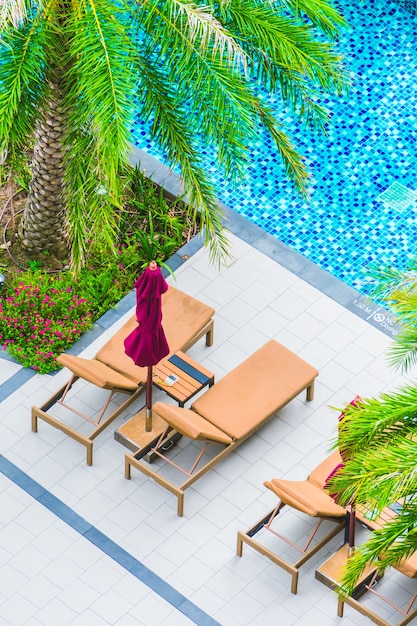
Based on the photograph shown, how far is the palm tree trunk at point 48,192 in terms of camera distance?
14250mm

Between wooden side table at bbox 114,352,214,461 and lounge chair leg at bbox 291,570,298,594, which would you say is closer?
lounge chair leg at bbox 291,570,298,594

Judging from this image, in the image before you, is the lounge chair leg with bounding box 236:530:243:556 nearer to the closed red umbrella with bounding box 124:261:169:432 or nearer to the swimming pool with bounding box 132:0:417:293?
the closed red umbrella with bounding box 124:261:169:432

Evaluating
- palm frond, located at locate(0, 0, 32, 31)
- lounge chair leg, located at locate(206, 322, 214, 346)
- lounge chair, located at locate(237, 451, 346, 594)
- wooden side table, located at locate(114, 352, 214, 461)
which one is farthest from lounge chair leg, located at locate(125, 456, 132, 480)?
palm frond, located at locate(0, 0, 32, 31)

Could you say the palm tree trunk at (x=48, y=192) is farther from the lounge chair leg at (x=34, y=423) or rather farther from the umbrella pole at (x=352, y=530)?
the umbrella pole at (x=352, y=530)

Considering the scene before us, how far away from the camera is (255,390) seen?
45.9 ft

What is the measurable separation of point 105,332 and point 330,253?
2895mm

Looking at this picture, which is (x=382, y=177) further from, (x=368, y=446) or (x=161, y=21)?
(x=368, y=446)

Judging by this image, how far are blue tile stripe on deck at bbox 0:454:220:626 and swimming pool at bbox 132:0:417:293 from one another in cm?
436

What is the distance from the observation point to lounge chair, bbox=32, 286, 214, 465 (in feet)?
44.9

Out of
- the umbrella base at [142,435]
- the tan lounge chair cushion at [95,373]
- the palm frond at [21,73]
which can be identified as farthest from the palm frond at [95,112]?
the umbrella base at [142,435]

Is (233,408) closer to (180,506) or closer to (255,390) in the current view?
(255,390)

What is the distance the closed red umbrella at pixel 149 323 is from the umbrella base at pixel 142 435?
31.1 inches

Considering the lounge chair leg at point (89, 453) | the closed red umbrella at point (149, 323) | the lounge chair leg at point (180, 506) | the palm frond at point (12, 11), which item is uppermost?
the palm frond at point (12, 11)

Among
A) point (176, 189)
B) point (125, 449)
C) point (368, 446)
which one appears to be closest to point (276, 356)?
point (125, 449)
